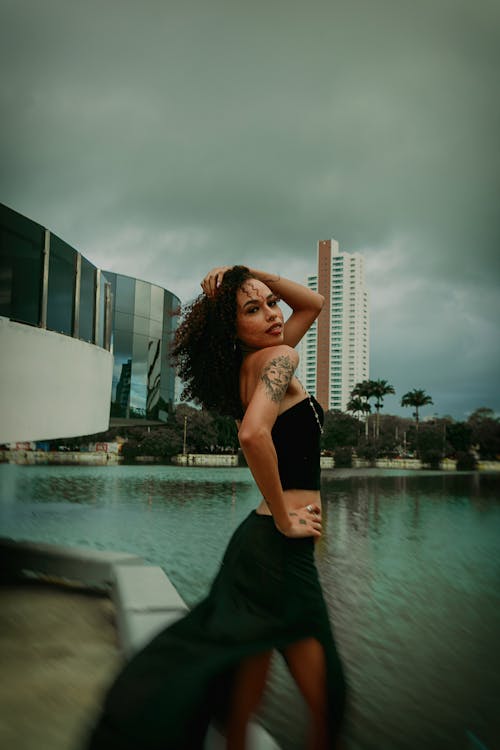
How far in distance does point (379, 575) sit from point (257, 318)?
1500 centimetres

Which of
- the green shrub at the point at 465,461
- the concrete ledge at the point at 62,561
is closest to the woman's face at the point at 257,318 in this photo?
the concrete ledge at the point at 62,561

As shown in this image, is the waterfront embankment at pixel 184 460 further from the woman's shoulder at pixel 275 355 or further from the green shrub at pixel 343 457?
the woman's shoulder at pixel 275 355

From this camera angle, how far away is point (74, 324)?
8.08m

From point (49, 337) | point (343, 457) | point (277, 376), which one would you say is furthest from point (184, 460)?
point (277, 376)

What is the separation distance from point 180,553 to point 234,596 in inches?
666

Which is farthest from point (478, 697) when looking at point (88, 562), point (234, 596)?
point (234, 596)

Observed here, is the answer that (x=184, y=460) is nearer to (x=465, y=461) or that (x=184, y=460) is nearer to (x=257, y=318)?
(x=465, y=461)

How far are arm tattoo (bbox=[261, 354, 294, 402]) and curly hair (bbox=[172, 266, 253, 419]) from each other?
258 mm

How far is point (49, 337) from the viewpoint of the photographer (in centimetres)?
710

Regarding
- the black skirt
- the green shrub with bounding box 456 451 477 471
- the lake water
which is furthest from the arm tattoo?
the green shrub with bounding box 456 451 477 471

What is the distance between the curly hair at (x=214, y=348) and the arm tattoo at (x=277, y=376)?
26 centimetres

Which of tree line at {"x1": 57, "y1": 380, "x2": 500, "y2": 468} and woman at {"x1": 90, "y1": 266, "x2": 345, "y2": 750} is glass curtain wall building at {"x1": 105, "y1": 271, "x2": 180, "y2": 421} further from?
tree line at {"x1": 57, "y1": 380, "x2": 500, "y2": 468}

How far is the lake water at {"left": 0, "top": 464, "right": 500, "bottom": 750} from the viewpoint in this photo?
Result: 5.77 m

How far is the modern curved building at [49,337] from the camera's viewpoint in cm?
639
